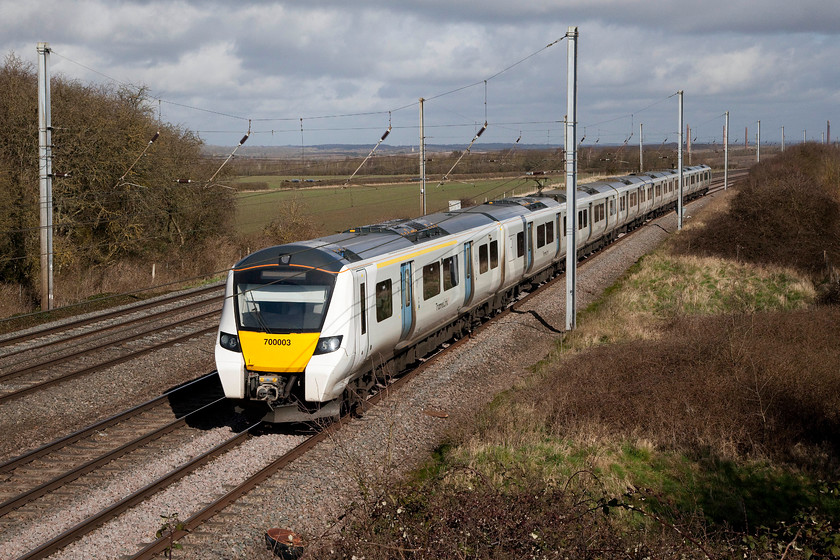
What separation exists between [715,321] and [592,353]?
368cm

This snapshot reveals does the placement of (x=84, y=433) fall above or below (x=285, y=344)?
below

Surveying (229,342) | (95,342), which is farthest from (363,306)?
(95,342)

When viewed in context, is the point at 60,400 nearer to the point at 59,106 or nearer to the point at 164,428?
the point at 164,428

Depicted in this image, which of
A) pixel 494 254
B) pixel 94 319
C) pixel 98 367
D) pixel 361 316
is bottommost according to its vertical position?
pixel 98 367

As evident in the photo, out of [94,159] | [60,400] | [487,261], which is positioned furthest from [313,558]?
[94,159]

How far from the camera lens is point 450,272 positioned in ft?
52.2

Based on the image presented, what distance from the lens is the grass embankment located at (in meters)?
6.37

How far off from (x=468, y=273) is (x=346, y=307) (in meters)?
5.78

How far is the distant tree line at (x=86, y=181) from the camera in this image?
91.1 ft

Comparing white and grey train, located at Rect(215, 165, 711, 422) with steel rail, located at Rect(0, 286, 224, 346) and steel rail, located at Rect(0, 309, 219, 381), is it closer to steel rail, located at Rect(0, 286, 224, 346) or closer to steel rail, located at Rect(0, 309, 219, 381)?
steel rail, located at Rect(0, 309, 219, 381)

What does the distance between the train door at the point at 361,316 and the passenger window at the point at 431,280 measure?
257 centimetres

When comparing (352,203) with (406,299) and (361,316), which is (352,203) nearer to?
(406,299)

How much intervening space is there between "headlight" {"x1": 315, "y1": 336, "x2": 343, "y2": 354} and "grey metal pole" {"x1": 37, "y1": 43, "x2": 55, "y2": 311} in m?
14.4

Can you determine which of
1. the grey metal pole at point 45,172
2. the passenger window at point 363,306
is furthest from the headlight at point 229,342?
the grey metal pole at point 45,172
